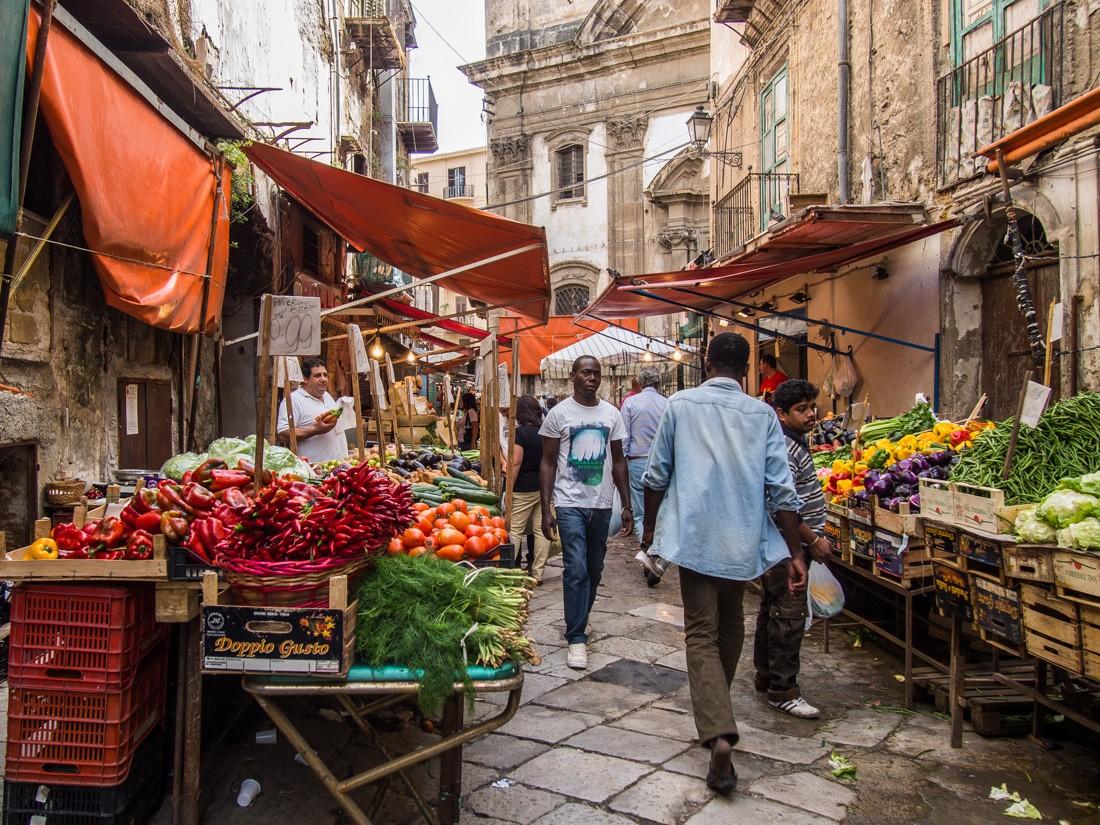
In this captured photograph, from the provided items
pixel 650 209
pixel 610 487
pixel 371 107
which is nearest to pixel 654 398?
pixel 610 487

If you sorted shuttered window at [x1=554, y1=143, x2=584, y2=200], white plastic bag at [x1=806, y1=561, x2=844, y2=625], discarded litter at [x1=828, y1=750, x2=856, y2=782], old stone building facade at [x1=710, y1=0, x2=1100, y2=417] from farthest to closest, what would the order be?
shuttered window at [x1=554, y1=143, x2=584, y2=200] < old stone building facade at [x1=710, y1=0, x2=1100, y2=417] < white plastic bag at [x1=806, y1=561, x2=844, y2=625] < discarded litter at [x1=828, y1=750, x2=856, y2=782]

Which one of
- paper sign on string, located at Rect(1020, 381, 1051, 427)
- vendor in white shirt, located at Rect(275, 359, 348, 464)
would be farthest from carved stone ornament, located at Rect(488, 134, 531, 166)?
paper sign on string, located at Rect(1020, 381, 1051, 427)

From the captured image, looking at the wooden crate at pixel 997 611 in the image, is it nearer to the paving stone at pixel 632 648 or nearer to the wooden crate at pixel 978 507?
the wooden crate at pixel 978 507

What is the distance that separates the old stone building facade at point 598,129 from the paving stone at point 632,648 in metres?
19.5

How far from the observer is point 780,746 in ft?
13.1

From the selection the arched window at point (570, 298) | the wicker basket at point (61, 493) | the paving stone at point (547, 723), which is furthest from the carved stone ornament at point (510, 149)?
the paving stone at point (547, 723)

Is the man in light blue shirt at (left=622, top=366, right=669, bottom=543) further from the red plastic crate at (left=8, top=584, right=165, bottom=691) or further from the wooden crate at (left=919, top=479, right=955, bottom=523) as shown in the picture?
the red plastic crate at (left=8, top=584, right=165, bottom=691)

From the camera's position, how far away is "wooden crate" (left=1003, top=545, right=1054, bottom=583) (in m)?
3.32

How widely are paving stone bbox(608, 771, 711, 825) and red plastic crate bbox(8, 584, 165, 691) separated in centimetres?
206

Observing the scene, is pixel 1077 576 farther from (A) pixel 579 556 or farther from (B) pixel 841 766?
(A) pixel 579 556

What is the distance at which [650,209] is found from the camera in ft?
85.1

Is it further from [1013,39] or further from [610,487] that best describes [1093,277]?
[610,487]

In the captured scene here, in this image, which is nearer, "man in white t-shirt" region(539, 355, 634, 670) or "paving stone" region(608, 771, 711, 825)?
"paving stone" region(608, 771, 711, 825)

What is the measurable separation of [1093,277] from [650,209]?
2044 cm
